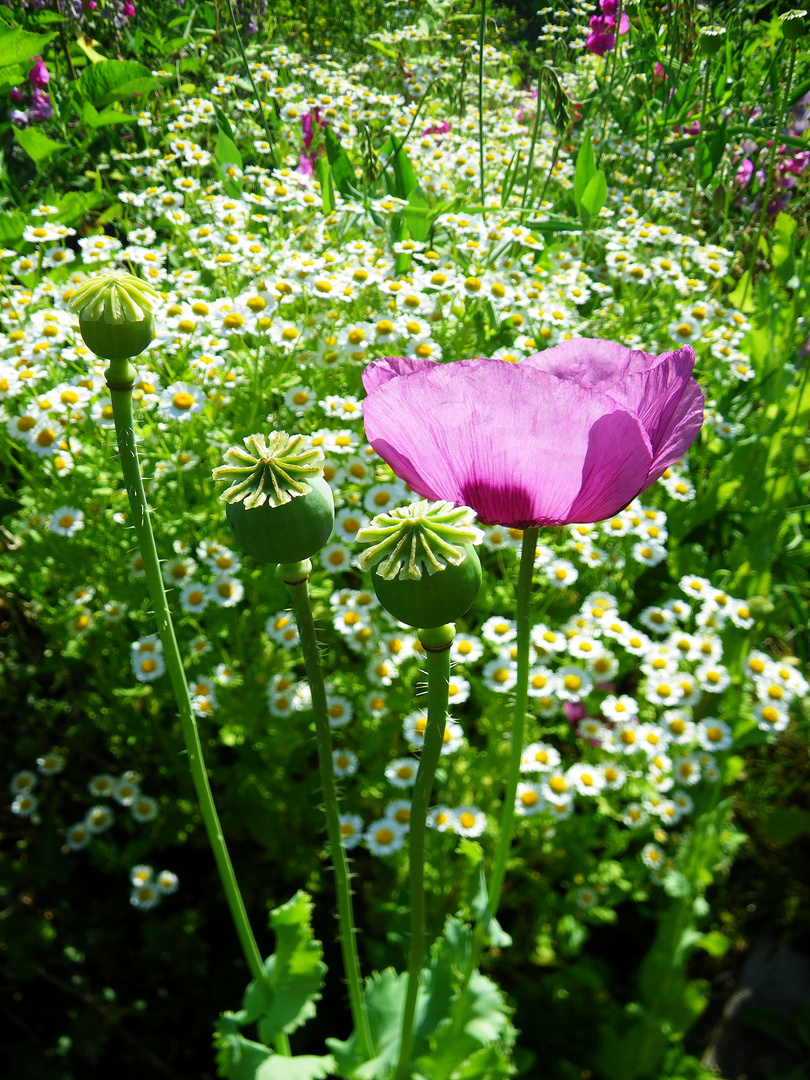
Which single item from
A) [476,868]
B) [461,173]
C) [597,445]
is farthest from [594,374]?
[461,173]

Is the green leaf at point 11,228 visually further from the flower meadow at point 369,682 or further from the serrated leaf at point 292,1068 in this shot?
the serrated leaf at point 292,1068

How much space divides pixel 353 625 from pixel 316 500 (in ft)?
2.70

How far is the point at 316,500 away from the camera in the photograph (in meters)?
0.39

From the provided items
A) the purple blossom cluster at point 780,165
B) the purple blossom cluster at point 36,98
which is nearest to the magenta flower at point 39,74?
the purple blossom cluster at point 36,98

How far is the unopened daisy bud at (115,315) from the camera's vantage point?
0.41 meters

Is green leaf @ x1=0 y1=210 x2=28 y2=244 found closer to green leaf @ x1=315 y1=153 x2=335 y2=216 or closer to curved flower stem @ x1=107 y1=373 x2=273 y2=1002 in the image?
green leaf @ x1=315 y1=153 x2=335 y2=216

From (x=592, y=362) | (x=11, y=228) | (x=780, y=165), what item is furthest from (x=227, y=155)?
(x=592, y=362)

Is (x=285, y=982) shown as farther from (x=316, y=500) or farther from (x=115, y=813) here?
(x=115, y=813)

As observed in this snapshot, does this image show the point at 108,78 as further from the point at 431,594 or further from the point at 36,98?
the point at 431,594

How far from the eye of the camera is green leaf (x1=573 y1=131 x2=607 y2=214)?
1766mm

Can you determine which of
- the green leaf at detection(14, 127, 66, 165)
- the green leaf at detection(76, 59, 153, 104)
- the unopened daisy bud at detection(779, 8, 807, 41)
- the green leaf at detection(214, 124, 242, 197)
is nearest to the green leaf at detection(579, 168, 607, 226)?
the unopened daisy bud at detection(779, 8, 807, 41)

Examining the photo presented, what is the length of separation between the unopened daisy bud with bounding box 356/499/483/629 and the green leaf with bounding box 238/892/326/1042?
1.66 feet

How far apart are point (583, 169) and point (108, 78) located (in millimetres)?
1164

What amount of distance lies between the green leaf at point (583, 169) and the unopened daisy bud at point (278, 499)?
1.60 m
